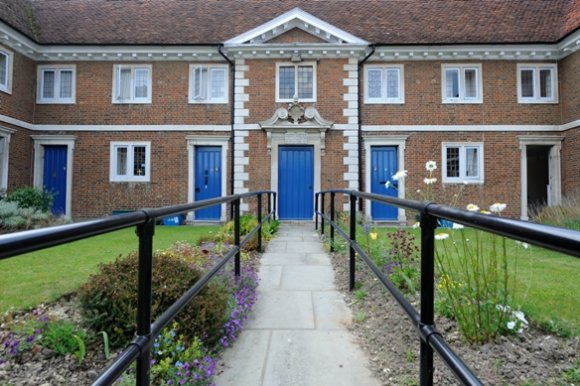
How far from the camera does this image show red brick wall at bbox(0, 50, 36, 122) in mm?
12602

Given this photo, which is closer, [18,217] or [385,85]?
[18,217]

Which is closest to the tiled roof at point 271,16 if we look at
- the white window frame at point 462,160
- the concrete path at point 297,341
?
the white window frame at point 462,160

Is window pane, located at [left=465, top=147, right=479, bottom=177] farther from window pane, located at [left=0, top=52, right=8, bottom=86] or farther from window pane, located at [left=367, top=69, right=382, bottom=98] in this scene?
window pane, located at [left=0, top=52, right=8, bottom=86]

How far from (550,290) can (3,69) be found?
52.4ft

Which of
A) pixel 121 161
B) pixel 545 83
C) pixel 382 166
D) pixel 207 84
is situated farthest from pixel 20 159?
pixel 545 83

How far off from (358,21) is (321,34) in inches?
119

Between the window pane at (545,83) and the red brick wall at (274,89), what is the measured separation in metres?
7.25

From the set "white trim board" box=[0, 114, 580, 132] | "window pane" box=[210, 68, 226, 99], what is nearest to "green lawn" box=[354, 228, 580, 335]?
"white trim board" box=[0, 114, 580, 132]

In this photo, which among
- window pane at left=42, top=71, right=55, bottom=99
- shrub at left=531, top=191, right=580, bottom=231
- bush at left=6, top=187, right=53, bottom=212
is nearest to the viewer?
shrub at left=531, top=191, right=580, bottom=231

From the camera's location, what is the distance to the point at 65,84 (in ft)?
46.2

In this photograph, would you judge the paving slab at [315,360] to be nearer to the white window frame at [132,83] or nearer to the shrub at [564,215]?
the shrub at [564,215]

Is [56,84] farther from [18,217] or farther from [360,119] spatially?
[360,119]

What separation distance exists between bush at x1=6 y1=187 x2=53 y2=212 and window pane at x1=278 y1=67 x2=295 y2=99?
8.92 metres

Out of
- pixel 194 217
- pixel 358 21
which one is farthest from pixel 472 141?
pixel 194 217
